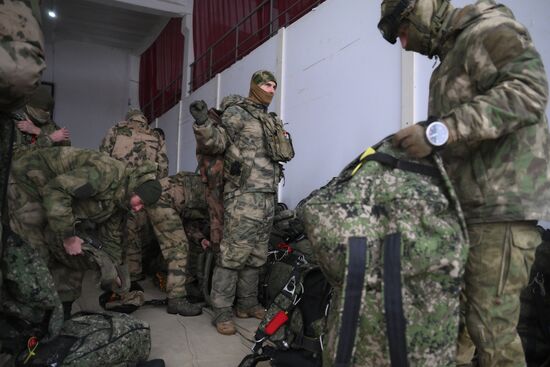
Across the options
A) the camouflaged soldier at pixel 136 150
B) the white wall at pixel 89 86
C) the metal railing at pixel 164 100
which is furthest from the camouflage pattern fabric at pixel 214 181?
the white wall at pixel 89 86

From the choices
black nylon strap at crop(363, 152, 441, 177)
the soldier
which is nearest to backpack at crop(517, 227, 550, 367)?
black nylon strap at crop(363, 152, 441, 177)

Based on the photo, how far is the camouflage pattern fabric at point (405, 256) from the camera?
90cm

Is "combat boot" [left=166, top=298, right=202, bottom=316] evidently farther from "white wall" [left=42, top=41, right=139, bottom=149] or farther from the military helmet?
"white wall" [left=42, top=41, right=139, bottom=149]

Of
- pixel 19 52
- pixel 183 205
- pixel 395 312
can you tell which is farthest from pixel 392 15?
pixel 183 205

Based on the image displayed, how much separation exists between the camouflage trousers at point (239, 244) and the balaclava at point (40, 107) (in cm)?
178

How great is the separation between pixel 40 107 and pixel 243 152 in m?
1.85

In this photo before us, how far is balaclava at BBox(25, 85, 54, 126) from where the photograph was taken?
307 cm

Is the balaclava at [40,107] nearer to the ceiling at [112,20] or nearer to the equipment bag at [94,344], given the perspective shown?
the equipment bag at [94,344]

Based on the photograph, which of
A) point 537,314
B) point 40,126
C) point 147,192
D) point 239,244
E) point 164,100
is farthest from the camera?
point 164,100

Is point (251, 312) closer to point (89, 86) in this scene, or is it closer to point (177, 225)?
point (177, 225)

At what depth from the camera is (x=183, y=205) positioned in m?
3.09

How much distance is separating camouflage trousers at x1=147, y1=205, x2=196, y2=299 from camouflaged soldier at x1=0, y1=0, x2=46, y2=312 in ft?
5.72

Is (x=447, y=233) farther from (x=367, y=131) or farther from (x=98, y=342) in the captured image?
(x=367, y=131)

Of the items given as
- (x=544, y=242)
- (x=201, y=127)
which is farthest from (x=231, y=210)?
(x=544, y=242)
